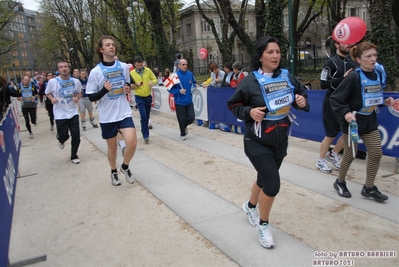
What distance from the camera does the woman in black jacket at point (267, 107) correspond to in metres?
3.04

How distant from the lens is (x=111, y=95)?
507cm

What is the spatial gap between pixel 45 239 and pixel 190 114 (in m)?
5.14

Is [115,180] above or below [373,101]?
below

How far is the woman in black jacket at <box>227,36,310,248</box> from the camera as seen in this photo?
9.97 feet

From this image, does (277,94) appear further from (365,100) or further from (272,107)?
(365,100)

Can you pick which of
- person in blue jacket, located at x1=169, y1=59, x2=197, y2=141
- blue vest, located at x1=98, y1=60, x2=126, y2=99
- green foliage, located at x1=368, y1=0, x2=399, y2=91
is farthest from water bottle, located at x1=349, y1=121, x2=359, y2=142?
green foliage, located at x1=368, y1=0, x2=399, y2=91

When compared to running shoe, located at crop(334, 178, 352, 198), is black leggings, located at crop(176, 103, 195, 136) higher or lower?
higher

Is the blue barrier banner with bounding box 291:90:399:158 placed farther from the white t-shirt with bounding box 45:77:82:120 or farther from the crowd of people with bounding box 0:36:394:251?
the white t-shirt with bounding box 45:77:82:120

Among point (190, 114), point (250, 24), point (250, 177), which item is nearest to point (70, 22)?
point (250, 24)

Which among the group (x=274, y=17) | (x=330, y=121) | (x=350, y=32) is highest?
(x=274, y=17)

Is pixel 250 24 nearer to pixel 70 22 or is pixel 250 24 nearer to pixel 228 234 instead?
pixel 70 22

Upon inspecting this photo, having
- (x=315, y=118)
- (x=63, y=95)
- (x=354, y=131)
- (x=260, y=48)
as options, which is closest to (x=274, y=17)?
(x=315, y=118)

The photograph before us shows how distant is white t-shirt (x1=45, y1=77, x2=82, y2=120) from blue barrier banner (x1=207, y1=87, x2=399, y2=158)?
3.73m

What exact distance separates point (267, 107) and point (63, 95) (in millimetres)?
5279
